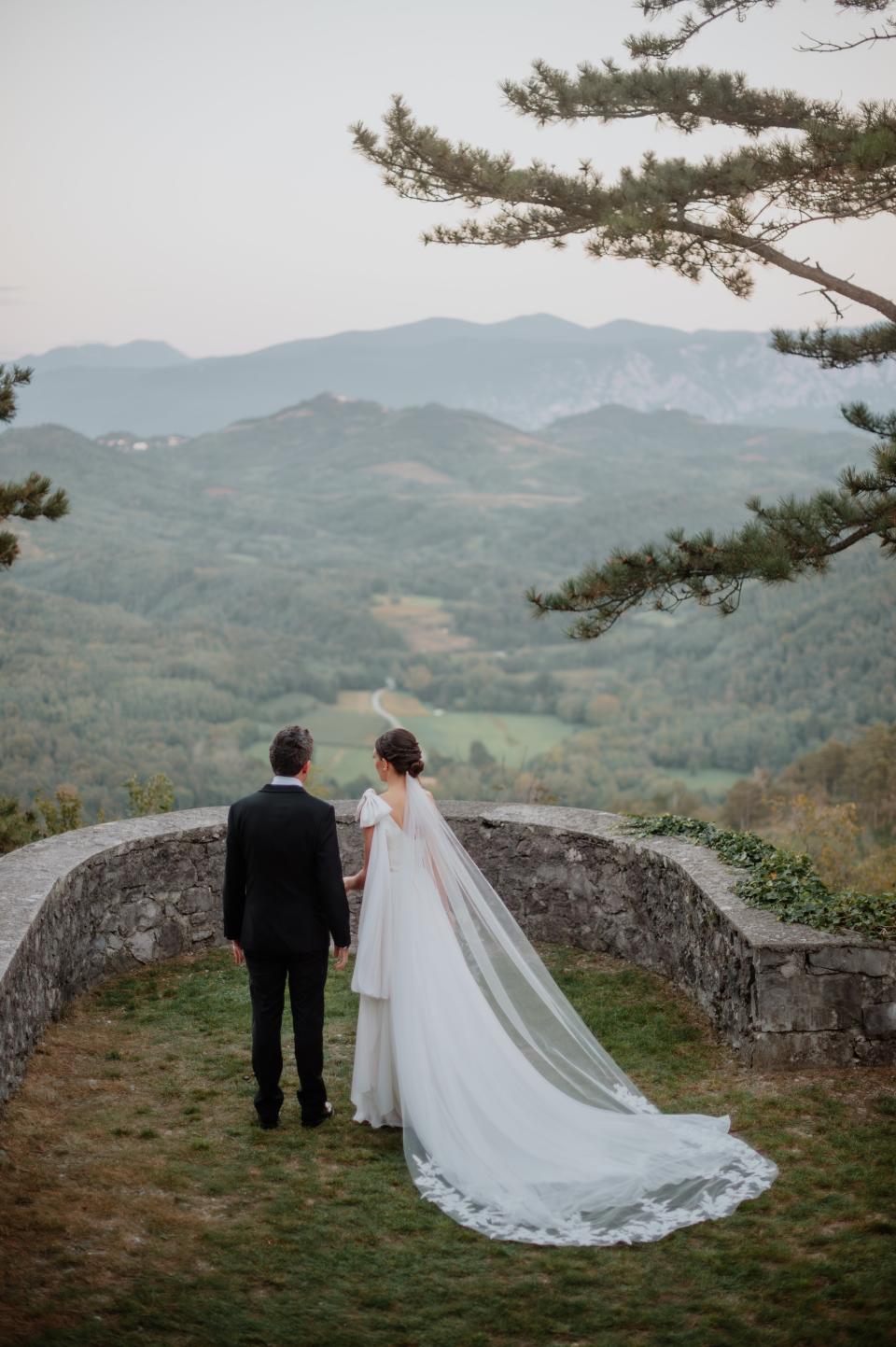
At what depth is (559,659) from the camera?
74.8 metres

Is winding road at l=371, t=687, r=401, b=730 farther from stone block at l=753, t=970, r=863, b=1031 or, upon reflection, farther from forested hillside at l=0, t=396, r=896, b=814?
stone block at l=753, t=970, r=863, b=1031

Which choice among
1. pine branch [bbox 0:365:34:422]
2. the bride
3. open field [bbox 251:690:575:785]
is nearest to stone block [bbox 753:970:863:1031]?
the bride

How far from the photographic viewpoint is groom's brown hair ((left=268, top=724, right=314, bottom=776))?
503 centimetres

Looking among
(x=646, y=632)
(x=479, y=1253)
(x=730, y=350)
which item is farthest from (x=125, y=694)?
(x=730, y=350)

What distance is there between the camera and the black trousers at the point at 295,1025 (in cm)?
509

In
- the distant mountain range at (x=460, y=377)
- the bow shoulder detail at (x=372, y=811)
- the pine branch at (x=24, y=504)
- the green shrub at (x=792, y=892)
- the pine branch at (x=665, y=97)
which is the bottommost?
the green shrub at (x=792, y=892)

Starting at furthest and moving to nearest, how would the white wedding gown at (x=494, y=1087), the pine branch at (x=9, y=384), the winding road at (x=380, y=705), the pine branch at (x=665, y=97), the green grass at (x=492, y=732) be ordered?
the winding road at (x=380, y=705)
the green grass at (x=492, y=732)
the pine branch at (x=9, y=384)
the pine branch at (x=665, y=97)
the white wedding gown at (x=494, y=1087)

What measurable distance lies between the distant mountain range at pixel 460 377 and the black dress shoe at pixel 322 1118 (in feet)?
414

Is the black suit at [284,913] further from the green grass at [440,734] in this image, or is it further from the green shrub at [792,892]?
the green grass at [440,734]

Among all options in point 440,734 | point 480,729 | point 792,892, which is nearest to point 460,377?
point 480,729

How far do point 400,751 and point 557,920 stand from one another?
9.51 feet

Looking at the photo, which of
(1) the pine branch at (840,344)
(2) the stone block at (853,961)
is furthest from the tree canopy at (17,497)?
(2) the stone block at (853,961)

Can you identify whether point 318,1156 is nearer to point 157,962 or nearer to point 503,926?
point 503,926

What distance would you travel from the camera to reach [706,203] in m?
8.08
